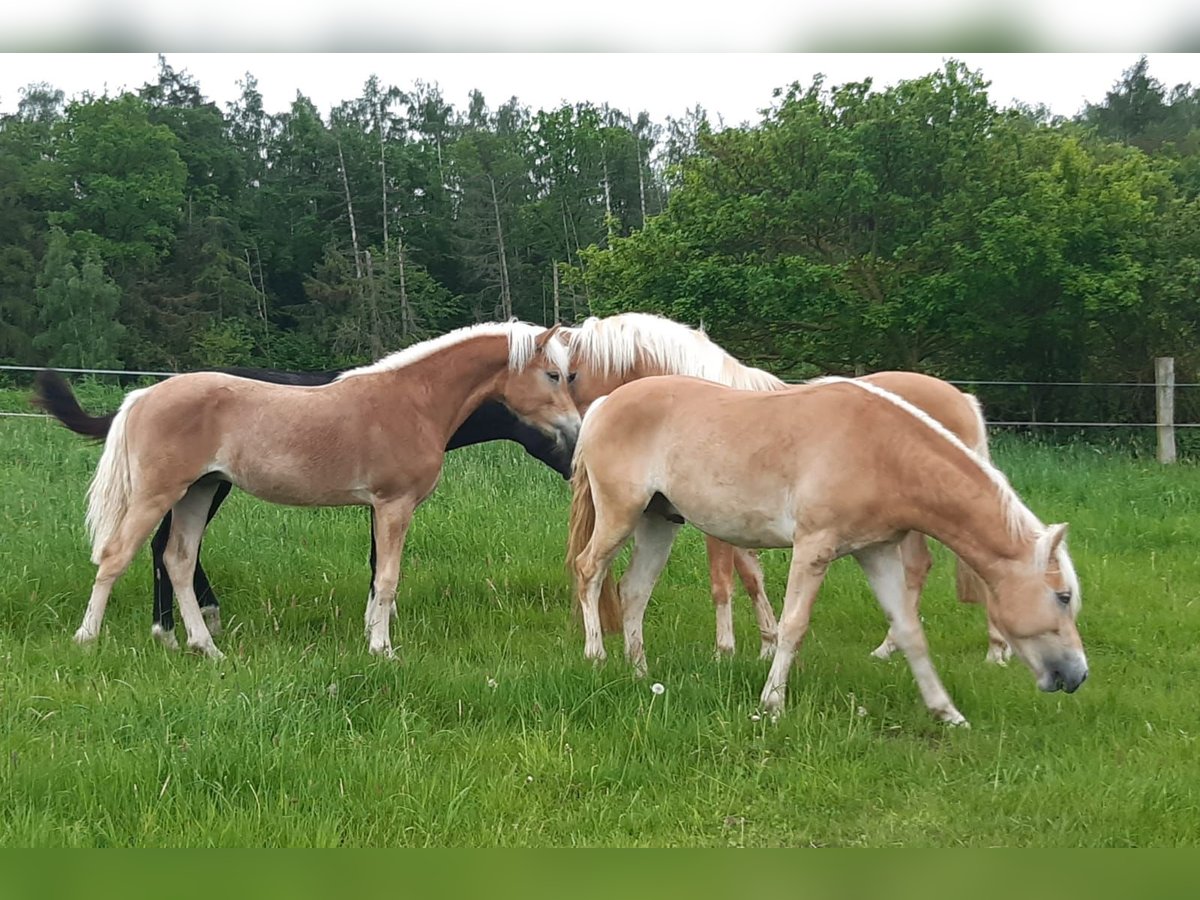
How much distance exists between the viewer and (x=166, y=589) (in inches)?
218

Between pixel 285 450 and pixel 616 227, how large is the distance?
24448 millimetres

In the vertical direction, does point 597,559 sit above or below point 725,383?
below

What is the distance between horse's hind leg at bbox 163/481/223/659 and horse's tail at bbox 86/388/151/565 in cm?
32

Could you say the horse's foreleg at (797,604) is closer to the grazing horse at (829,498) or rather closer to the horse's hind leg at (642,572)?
the grazing horse at (829,498)

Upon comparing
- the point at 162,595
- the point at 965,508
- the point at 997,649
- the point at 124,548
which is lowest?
the point at 997,649

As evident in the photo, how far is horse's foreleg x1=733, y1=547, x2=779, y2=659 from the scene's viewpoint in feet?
17.3

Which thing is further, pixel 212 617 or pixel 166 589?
pixel 212 617

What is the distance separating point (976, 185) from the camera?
1583 centimetres

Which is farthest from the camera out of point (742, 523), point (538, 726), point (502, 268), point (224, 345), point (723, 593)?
point (502, 268)

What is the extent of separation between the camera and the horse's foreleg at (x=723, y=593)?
5254 millimetres

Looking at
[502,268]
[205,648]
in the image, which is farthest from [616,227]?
[205,648]

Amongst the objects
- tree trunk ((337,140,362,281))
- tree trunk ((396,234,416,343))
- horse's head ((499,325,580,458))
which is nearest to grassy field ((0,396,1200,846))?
horse's head ((499,325,580,458))

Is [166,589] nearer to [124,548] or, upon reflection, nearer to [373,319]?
[124,548]

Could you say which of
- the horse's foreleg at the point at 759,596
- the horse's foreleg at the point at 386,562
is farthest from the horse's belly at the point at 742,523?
the horse's foreleg at the point at 386,562
